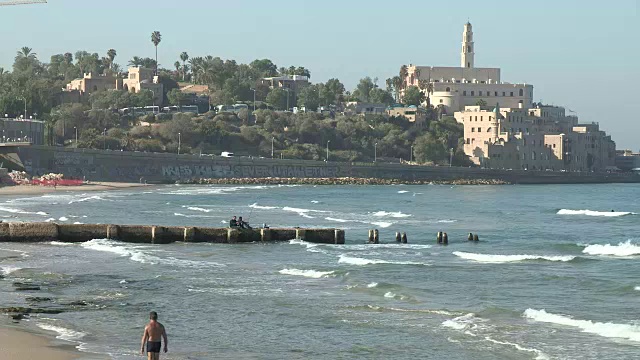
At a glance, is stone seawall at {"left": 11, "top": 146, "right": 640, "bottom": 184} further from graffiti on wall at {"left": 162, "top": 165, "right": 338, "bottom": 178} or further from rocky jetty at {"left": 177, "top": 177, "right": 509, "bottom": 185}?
rocky jetty at {"left": 177, "top": 177, "right": 509, "bottom": 185}

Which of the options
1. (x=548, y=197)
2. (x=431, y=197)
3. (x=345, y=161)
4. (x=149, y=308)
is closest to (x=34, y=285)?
(x=149, y=308)

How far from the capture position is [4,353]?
28750 mm

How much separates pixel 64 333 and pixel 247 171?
139 m

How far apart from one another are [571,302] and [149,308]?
47.2 ft

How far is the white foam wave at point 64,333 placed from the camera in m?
31.3

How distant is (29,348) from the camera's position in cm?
2947

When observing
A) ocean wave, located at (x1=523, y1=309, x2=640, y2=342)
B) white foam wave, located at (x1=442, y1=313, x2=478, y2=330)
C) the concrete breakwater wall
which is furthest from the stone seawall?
ocean wave, located at (x1=523, y1=309, x2=640, y2=342)

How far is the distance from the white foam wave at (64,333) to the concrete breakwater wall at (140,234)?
24346 millimetres

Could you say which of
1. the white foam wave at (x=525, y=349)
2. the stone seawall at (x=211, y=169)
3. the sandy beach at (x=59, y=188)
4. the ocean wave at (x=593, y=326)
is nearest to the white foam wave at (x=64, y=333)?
the white foam wave at (x=525, y=349)

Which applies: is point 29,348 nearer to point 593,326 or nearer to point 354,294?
point 354,294

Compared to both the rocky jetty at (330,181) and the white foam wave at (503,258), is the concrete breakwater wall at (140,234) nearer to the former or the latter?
the white foam wave at (503,258)

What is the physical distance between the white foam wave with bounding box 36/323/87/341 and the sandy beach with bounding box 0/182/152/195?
85508 millimetres

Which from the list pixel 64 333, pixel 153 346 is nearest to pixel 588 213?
pixel 64 333

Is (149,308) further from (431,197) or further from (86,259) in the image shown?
(431,197)
